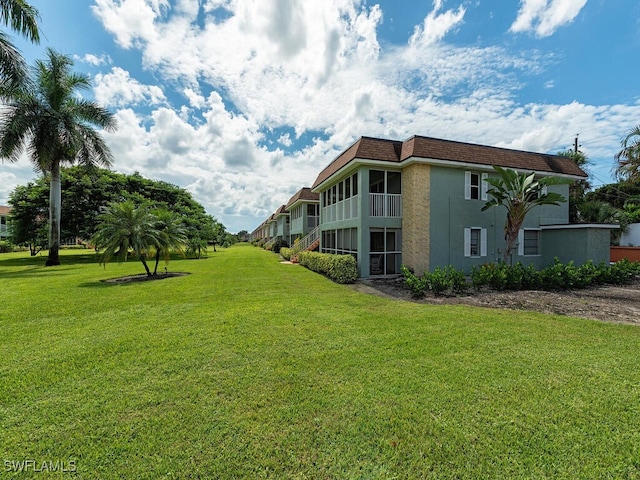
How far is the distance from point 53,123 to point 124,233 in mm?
12513

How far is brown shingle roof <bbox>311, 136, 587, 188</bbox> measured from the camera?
12.5 metres

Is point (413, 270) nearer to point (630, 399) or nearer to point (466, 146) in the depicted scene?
point (466, 146)

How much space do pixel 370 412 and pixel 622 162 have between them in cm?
2787

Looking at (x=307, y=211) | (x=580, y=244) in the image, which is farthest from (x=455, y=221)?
(x=307, y=211)

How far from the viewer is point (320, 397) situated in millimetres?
3334

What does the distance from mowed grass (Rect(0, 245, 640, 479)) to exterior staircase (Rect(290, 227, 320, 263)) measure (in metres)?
14.6

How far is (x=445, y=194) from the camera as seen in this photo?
1296cm

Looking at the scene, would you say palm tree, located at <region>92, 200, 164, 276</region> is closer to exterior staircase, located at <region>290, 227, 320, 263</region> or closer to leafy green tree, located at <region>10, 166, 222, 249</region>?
exterior staircase, located at <region>290, 227, 320, 263</region>

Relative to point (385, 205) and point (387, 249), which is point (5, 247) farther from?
point (385, 205)

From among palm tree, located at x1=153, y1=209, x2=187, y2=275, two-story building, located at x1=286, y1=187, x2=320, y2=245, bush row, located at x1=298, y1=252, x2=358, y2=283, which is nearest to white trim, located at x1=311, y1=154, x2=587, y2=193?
bush row, located at x1=298, y1=252, x2=358, y2=283

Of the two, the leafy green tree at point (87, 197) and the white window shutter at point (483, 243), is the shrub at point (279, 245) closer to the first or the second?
the leafy green tree at point (87, 197)

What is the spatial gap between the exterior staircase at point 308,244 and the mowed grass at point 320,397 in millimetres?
14614

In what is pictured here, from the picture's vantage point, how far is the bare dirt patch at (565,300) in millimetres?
7079

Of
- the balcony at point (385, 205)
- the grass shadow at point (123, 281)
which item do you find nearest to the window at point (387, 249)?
the balcony at point (385, 205)
